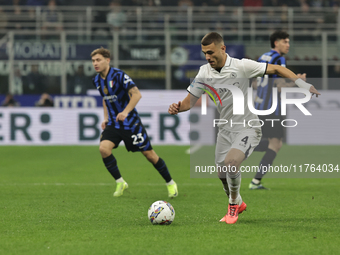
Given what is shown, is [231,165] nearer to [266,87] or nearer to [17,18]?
[266,87]

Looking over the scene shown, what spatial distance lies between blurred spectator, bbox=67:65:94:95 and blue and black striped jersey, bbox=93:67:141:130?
36.0 feet

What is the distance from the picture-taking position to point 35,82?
18391 mm

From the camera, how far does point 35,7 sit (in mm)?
20125

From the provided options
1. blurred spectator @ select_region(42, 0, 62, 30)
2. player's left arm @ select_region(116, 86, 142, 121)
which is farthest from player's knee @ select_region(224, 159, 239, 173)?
blurred spectator @ select_region(42, 0, 62, 30)

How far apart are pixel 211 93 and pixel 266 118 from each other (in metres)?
2.74

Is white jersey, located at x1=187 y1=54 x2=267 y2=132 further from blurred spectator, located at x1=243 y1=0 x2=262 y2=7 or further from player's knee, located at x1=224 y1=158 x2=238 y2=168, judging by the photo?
blurred spectator, located at x1=243 y1=0 x2=262 y2=7

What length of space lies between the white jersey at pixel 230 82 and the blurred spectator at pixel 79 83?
13029 mm

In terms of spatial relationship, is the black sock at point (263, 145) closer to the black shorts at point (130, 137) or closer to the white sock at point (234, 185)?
the black shorts at point (130, 137)

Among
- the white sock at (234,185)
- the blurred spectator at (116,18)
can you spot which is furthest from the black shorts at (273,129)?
the blurred spectator at (116,18)

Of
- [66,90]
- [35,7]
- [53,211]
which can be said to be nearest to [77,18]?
[35,7]

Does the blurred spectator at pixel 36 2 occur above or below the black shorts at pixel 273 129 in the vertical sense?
above

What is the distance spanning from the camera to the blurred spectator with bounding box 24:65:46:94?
59.8ft

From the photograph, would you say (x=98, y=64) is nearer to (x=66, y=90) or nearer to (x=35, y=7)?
(x=66, y=90)

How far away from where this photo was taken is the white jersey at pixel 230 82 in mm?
5180
